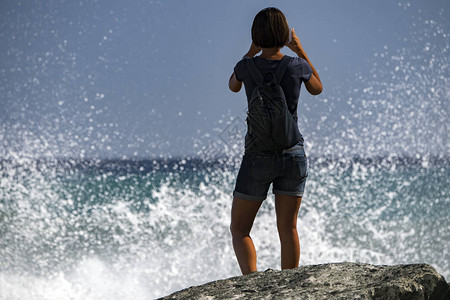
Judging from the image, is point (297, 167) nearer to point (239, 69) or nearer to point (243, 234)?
point (243, 234)

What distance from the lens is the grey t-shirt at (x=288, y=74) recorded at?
2768mm

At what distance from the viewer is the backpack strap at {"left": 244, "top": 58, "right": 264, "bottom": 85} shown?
2756 millimetres

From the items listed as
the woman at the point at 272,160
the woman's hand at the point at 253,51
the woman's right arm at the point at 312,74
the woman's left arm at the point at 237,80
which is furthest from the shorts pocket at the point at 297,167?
the woman's hand at the point at 253,51

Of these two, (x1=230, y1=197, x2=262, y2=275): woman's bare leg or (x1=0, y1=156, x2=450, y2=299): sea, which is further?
(x1=0, y1=156, x2=450, y2=299): sea

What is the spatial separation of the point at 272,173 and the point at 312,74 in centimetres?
51

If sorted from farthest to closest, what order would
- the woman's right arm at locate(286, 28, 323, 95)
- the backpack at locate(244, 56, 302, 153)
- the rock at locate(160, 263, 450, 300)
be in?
the woman's right arm at locate(286, 28, 323, 95) < the backpack at locate(244, 56, 302, 153) < the rock at locate(160, 263, 450, 300)

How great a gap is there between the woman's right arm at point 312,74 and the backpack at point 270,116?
0.39 feet

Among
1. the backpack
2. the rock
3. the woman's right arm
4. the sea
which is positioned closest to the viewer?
the rock

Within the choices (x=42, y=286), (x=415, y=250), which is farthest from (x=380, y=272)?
(x=415, y=250)

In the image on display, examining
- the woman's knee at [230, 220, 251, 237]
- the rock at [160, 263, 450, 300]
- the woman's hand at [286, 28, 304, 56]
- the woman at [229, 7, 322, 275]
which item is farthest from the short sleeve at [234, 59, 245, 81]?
the rock at [160, 263, 450, 300]

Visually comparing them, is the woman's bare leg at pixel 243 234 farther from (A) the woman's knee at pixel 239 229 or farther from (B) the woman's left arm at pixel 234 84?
(B) the woman's left arm at pixel 234 84

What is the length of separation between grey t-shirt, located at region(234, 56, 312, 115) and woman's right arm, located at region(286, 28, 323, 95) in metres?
0.04

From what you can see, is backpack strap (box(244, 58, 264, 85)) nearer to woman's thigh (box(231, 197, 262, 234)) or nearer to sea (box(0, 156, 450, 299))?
woman's thigh (box(231, 197, 262, 234))

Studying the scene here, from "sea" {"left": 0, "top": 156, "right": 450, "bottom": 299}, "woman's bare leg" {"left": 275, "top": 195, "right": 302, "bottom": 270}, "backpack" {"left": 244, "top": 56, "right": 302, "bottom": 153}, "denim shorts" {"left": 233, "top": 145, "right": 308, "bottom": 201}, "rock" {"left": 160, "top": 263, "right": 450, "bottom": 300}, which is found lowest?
"rock" {"left": 160, "top": 263, "right": 450, "bottom": 300}
